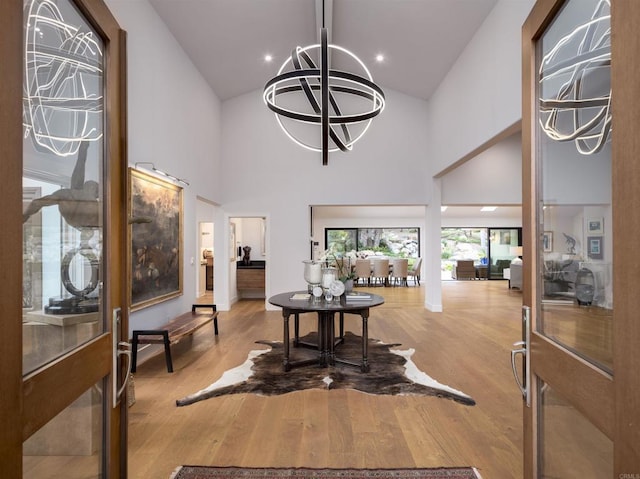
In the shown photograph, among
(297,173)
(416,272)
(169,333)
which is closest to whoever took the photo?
(169,333)

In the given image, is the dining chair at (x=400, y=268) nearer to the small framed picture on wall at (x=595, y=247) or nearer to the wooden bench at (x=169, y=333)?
the wooden bench at (x=169, y=333)

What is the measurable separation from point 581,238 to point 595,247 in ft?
0.32

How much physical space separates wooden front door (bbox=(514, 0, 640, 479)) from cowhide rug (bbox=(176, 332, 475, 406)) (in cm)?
198

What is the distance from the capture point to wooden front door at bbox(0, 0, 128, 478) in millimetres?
912

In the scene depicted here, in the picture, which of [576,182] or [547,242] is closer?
[576,182]

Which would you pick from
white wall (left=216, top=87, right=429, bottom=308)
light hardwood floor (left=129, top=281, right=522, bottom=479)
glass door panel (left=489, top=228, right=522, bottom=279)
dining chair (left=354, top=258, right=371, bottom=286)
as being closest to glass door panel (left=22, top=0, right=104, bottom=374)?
light hardwood floor (left=129, top=281, right=522, bottom=479)

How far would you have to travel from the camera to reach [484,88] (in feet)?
16.1

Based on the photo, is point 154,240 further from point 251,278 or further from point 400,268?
point 400,268

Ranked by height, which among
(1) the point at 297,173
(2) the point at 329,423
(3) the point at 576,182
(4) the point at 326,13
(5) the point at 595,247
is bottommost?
(2) the point at 329,423

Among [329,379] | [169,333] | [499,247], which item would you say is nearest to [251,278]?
[169,333]

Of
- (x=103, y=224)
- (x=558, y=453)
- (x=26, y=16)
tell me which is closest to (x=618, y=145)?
(x=558, y=453)

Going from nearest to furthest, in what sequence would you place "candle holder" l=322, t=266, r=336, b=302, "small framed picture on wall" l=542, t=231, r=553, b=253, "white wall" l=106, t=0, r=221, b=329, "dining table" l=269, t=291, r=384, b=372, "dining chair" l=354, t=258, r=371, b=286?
"small framed picture on wall" l=542, t=231, r=553, b=253, "dining table" l=269, t=291, r=384, b=372, "candle holder" l=322, t=266, r=336, b=302, "white wall" l=106, t=0, r=221, b=329, "dining chair" l=354, t=258, r=371, b=286

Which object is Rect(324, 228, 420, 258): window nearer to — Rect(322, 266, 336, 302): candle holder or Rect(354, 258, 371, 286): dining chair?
Rect(354, 258, 371, 286): dining chair

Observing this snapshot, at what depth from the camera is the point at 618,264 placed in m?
0.92
